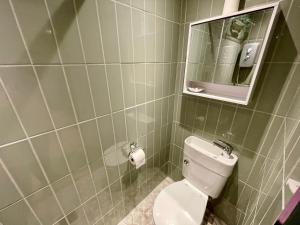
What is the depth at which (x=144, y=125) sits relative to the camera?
3.87 ft

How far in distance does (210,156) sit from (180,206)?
0.47 m

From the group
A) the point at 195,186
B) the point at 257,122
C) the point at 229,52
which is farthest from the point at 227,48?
the point at 195,186

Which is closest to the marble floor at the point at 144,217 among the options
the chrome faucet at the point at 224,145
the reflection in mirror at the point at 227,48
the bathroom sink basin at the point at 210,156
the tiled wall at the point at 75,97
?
the tiled wall at the point at 75,97

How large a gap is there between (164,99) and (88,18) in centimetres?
84

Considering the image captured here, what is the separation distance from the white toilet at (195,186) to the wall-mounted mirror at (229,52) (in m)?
0.46

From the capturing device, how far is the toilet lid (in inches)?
39.9

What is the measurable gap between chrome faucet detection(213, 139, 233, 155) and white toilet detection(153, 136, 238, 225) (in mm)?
26

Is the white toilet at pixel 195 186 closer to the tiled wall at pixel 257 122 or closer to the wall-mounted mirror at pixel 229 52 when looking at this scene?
the tiled wall at pixel 257 122

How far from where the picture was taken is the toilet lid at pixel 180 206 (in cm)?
101

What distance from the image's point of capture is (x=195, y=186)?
49.8 inches

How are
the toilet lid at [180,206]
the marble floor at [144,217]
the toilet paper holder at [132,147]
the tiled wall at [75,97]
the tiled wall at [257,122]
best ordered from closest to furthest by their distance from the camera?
the tiled wall at [75,97] → the tiled wall at [257,122] → the toilet lid at [180,206] → the toilet paper holder at [132,147] → the marble floor at [144,217]

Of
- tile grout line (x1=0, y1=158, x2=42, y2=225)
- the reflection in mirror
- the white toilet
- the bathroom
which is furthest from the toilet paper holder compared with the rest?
the reflection in mirror

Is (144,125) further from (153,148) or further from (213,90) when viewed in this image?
(213,90)

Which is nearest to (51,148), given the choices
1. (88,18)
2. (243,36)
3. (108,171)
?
(108,171)
